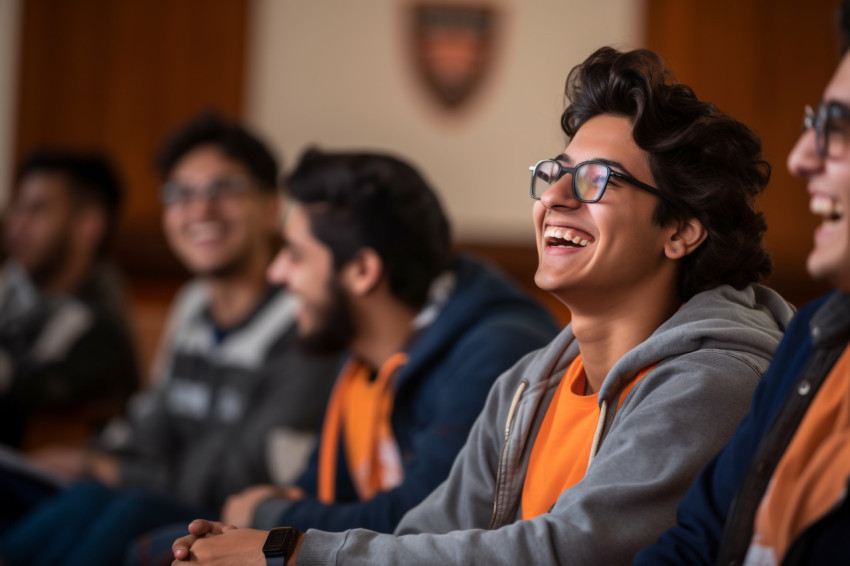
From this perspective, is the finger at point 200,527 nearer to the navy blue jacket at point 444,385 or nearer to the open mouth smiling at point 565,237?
the navy blue jacket at point 444,385

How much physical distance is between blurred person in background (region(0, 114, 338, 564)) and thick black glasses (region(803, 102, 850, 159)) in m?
1.81

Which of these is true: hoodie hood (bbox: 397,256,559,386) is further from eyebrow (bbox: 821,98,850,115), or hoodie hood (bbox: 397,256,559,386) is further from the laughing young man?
eyebrow (bbox: 821,98,850,115)

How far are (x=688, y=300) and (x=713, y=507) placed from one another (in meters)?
0.34

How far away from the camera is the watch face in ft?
4.24

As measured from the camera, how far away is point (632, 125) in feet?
4.42

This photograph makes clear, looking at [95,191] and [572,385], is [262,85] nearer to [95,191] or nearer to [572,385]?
[95,191]

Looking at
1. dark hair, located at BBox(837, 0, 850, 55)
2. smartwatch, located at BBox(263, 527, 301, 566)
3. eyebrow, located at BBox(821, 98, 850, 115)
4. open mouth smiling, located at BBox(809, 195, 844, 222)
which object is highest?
dark hair, located at BBox(837, 0, 850, 55)

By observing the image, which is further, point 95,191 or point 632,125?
point 95,191

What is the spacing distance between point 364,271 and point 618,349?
0.99 m

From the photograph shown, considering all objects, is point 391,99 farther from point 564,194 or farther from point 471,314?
point 564,194

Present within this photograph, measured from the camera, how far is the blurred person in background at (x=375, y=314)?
2.05 meters

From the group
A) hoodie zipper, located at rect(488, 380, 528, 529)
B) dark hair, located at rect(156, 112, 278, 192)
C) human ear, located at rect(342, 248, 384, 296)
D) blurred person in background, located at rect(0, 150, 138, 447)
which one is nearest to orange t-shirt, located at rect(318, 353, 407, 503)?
Answer: human ear, located at rect(342, 248, 384, 296)

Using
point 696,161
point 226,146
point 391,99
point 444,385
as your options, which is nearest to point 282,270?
point 444,385

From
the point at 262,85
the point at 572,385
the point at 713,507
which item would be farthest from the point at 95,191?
the point at 713,507
